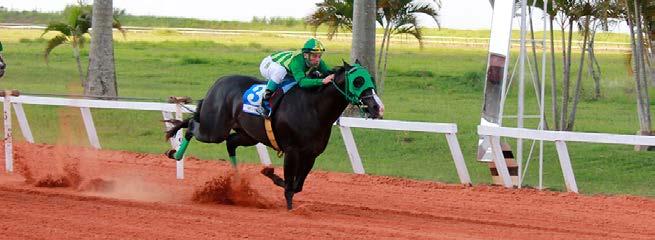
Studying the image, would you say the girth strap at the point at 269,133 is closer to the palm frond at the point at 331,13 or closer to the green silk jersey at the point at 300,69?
the green silk jersey at the point at 300,69

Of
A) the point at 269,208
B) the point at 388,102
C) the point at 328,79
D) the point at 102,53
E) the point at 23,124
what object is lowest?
the point at 388,102

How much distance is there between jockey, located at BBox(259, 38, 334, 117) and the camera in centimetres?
1314

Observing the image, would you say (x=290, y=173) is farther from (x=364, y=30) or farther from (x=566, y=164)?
(x=364, y=30)

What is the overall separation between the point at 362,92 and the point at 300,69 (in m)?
0.89

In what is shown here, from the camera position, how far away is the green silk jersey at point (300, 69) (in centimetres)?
1304

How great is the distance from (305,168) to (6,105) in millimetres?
5353

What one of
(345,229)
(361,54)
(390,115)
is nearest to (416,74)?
(390,115)

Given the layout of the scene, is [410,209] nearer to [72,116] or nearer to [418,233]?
[418,233]

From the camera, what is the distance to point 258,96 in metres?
13.7

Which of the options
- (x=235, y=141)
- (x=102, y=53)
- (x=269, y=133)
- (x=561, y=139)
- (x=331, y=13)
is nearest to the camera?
(x=269, y=133)

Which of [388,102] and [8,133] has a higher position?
[8,133]

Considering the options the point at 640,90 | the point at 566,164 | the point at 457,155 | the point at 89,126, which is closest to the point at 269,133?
the point at 457,155

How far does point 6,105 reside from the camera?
55.3 feet

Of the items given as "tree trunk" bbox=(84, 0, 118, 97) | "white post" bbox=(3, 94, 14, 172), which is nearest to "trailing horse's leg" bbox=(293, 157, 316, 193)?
"white post" bbox=(3, 94, 14, 172)
